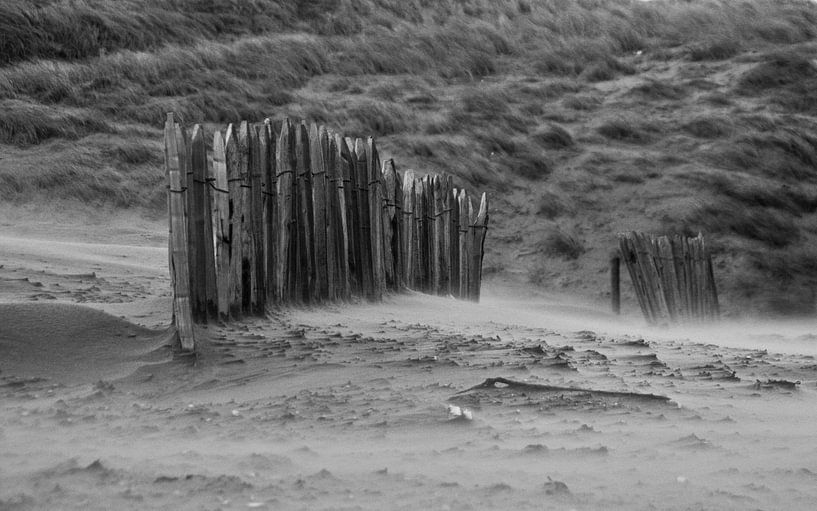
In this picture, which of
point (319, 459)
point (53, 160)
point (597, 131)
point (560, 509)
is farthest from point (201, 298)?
point (597, 131)

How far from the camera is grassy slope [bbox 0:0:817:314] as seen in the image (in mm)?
14297

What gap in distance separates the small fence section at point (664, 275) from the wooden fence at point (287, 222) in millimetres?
1913

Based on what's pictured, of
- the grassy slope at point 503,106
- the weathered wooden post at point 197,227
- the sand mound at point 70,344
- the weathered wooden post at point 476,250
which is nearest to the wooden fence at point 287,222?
the weathered wooden post at point 197,227

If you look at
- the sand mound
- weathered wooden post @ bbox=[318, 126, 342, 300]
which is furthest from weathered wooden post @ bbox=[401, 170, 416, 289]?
the sand mound

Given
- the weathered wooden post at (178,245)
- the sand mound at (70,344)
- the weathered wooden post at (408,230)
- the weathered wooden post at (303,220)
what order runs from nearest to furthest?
the sand mound at (70,344) → the weathered wooden post at (178,245) → the weathered wooden post at (303,220) → the weathered wooden post at (408,230)

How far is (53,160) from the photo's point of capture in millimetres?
13703

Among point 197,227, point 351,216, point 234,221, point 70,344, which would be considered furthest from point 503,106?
point 70,344

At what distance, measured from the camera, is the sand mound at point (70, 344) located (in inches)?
153

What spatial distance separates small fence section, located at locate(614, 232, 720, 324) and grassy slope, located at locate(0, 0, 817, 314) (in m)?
3.65

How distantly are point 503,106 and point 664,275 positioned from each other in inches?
417

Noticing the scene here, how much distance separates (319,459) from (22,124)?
526 inches

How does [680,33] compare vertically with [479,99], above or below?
above

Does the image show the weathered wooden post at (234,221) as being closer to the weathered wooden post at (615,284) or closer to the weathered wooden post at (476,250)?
the weathered wooden post at (476,250)

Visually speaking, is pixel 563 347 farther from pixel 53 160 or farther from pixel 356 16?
pixel 356 16
